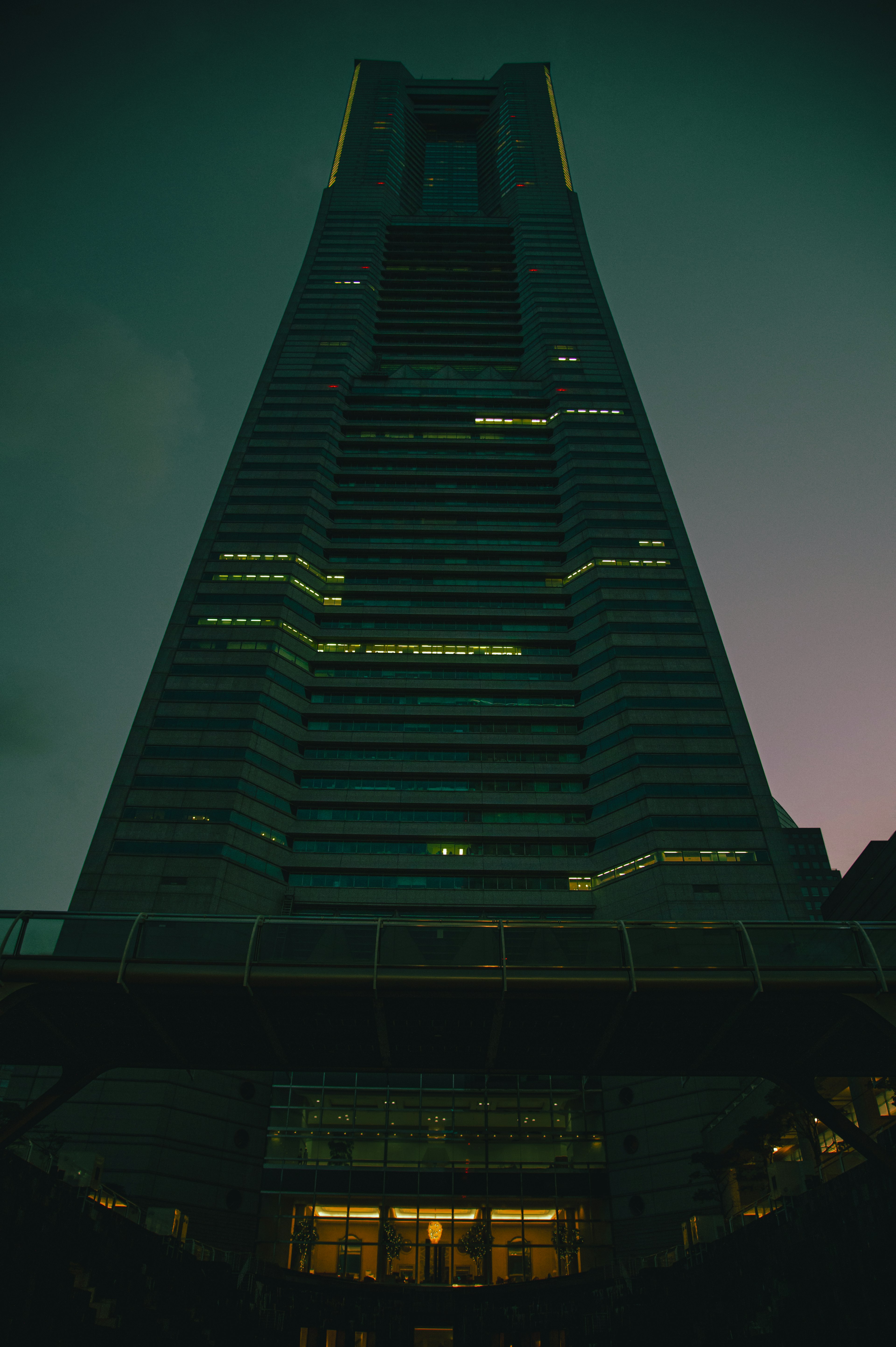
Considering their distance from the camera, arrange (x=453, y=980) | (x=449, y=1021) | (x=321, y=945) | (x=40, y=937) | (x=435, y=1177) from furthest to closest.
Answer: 1. (x=435, y=1177)
2. (x=449, y=1021)
3. (x=40, y=937)
4. (x=321, y=945)
5. (x=453, y=980)

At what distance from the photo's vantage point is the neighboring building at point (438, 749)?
48094 mm

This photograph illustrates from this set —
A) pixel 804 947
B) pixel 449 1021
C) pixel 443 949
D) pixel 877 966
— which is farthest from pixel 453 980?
pixel 877 966

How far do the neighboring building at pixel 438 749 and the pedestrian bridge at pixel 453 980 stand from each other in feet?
13.8

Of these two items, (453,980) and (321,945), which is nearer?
(453,980)

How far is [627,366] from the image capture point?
96.3 metres

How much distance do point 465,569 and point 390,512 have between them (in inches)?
430

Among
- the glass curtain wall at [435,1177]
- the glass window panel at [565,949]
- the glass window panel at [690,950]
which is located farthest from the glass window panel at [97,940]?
the glass curtain wall at [435,1177]

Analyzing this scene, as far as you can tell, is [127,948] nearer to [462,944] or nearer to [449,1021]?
[462,944]

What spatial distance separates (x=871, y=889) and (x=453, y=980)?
52.0m

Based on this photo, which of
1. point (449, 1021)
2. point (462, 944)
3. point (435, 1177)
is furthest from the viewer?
point (435, 1177)

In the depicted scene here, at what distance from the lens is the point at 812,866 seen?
16425 cm

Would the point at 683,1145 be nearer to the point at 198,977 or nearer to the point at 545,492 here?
the point at 198,977

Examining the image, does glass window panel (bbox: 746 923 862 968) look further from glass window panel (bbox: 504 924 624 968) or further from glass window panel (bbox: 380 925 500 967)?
glass window panel (bbox: 380 925 500 967)

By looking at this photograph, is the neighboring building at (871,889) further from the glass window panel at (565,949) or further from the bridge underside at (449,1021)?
the glass window panel at (565,949)
